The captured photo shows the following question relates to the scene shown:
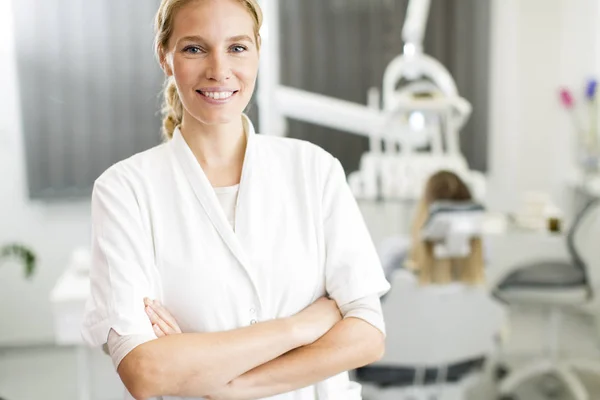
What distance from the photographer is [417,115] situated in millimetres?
2188

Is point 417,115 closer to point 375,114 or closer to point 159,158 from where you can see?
point 375,114

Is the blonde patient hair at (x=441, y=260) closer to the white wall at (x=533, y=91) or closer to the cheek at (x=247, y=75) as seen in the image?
the white wall at (x=533, y=91)

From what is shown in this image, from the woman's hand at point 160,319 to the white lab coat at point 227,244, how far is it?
A: 0.01 meters

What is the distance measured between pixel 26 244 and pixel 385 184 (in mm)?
1190

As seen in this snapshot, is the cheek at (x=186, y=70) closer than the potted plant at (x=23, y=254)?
Yes

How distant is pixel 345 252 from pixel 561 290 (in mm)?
1616

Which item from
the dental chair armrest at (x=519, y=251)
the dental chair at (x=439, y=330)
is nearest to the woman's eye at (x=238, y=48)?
the dental chair at (x=439, y=330)

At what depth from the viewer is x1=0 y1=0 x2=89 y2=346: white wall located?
87.1 inches

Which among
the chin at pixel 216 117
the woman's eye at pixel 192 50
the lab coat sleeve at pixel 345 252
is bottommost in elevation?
the lab coat sleeve at pixel 345 252

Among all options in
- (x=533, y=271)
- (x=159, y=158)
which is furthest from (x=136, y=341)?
(x=533, y=271)

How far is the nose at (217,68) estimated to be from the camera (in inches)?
31.8

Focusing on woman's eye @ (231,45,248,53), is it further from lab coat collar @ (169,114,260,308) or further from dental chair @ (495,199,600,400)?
dental chair @ (495,199,600,400)

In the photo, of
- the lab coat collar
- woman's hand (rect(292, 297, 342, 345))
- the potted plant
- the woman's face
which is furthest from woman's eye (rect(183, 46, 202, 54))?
the potted plant

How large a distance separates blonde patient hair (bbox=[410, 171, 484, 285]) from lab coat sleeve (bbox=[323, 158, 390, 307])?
130 centimetres
